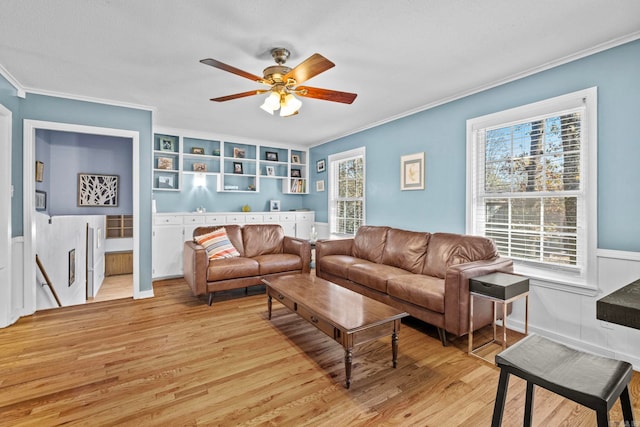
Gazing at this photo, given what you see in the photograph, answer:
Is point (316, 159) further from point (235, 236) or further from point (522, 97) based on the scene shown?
point (522, 97)

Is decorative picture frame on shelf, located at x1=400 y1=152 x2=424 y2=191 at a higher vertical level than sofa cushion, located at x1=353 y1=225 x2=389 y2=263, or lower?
higher

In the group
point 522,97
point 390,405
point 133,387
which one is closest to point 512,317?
point 390,405

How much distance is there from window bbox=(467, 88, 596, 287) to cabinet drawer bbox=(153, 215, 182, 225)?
166 inches

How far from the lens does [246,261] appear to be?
3.86m

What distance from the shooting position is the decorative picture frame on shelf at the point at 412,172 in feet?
12.9

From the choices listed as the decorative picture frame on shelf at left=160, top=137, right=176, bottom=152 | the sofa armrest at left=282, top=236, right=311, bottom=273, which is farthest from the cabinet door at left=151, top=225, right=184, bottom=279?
the sofa armrest at left=282, top=236, right=311, bottom=273

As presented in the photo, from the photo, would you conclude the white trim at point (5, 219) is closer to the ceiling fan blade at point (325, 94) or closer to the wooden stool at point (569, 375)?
the ceiling fan blade at point (325, 94)

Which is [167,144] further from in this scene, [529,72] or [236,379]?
[529,72]

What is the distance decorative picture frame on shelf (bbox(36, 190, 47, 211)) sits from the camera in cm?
433

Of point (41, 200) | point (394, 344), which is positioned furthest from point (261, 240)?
point (41, 200)

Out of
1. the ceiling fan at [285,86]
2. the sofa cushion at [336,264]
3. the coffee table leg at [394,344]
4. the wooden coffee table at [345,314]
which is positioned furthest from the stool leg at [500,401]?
the sofa cushion at [336,264]

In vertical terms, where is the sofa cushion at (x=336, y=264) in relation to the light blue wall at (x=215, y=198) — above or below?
below

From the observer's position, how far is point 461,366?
227cm

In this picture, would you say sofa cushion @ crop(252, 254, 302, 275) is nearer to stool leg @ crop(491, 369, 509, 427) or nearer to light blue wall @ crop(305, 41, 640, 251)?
light blue wall @ crop(305, 41, 640, 251)
